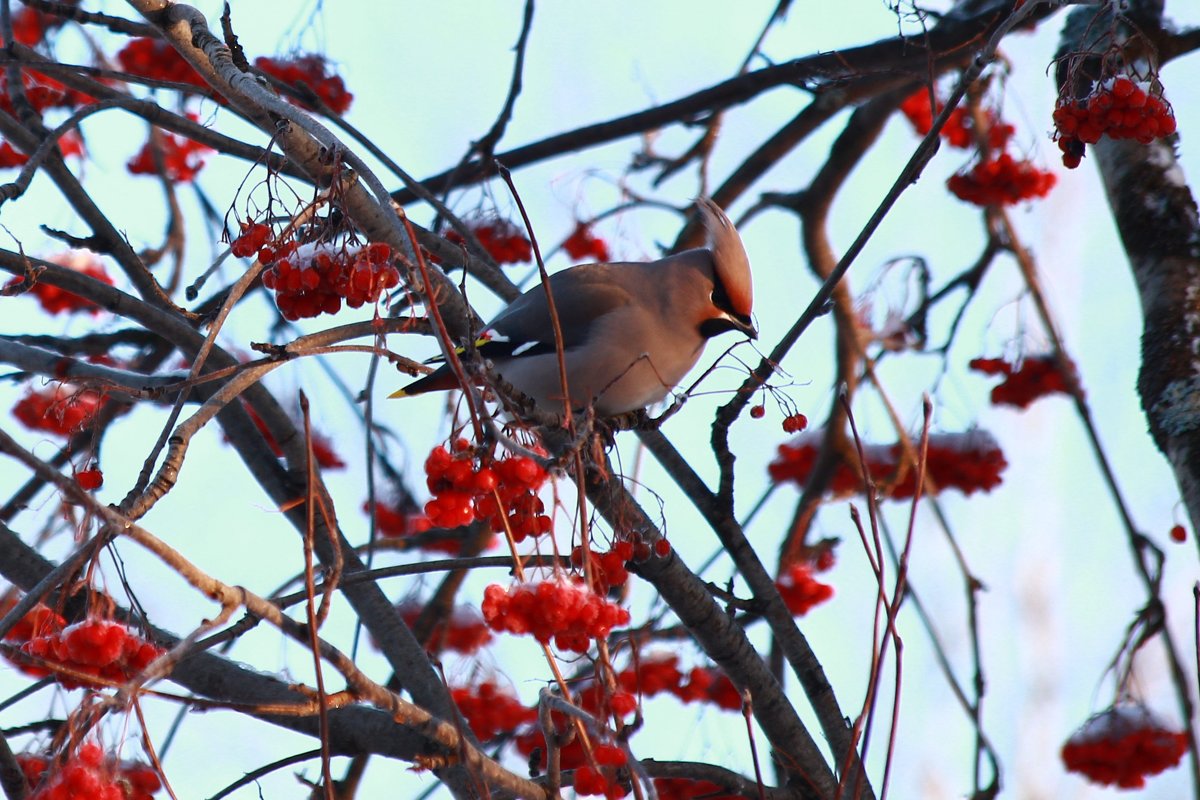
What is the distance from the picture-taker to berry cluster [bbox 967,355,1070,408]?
4516 mm

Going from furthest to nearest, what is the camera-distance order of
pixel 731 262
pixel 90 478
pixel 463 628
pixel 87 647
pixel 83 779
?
pixel 463 628 < pixel 731 262 < pixel 90 478 < pixel 87 647 < pixel 83 779

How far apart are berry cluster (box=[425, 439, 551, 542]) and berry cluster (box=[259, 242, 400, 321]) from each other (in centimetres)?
26

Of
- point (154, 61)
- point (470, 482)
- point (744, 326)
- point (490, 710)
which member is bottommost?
point (470, 482)

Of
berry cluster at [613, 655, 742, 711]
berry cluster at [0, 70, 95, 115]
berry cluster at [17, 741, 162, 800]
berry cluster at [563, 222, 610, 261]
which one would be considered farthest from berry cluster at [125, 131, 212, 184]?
berry cluster at [17, 741, 162, 800]

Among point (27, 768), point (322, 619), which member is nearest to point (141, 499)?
point (322, 619)

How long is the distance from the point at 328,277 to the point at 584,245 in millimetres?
2865

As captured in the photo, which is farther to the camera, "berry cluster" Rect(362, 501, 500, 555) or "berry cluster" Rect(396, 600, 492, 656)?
"berry cluster" Rect(396, 600, 492, 656)

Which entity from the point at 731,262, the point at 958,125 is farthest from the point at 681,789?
the point at 958,125

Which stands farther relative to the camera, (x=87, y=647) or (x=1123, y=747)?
(x=1123, y=747)

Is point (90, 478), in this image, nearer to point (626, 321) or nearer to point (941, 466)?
point (626, 321)

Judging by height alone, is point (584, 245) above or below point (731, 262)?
above

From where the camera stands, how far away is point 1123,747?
3670 millimetres

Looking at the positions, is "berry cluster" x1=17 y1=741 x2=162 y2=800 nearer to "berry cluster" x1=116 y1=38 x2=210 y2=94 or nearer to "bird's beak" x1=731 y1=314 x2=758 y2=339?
"bird's beak" x1=731 y1=314 x2=758 y2=339

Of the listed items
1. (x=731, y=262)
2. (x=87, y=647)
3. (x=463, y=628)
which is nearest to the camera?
(x=87, y=647)
